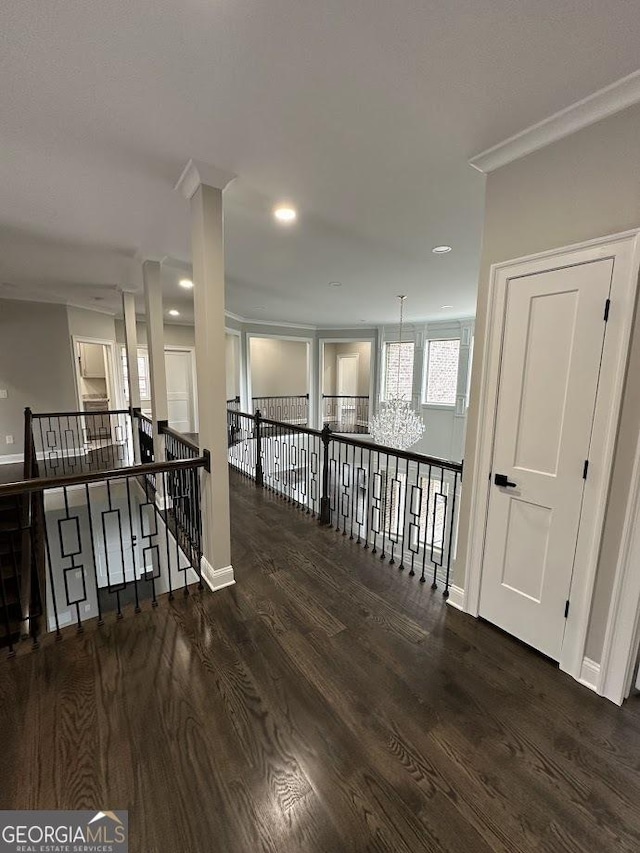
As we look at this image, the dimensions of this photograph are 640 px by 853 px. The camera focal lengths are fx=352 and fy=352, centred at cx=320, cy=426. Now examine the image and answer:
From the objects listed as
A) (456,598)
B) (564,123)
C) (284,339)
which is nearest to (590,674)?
(456,598)

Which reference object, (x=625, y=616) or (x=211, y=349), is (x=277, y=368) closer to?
(x=211, y=349)

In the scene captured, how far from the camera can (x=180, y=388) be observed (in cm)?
872

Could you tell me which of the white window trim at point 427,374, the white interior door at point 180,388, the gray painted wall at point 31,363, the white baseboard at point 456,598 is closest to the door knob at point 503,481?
the white baseboard at point 456,598

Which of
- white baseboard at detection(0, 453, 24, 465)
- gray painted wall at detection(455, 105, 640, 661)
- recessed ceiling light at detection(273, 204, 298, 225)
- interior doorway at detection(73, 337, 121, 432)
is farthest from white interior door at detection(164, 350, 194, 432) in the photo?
gray painted wall at detection(455, 105, 640, 661)

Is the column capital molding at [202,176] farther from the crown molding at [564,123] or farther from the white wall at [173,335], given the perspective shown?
the white wall at [173,335]

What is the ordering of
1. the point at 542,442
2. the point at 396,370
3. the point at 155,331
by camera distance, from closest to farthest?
the point at 542,442 < the point at 155,331 < the point at 396,370

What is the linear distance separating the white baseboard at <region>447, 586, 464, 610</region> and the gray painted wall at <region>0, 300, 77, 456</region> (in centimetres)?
720

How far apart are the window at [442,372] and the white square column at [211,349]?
652 centimetres

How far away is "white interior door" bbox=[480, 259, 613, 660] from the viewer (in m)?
1.74

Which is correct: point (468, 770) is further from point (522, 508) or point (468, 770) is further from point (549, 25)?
point (549, 25)

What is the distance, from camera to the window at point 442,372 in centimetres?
786

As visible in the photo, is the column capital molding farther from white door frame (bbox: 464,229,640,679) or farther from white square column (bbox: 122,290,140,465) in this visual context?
white square column (bbox: 122,290,140,465)

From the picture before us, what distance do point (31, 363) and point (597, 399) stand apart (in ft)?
26.0

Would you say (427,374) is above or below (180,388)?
above
